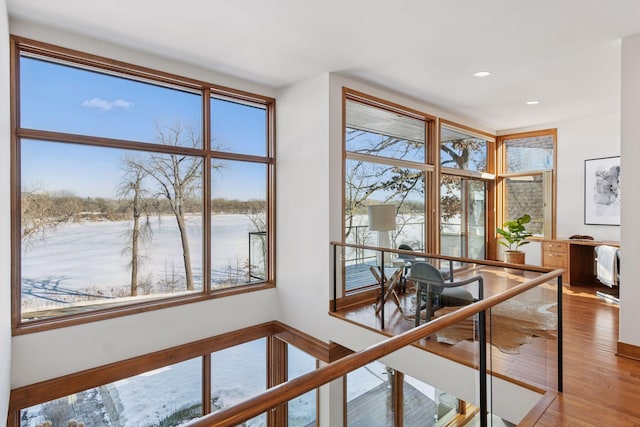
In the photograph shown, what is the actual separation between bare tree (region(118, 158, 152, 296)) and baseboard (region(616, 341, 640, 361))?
198 inches

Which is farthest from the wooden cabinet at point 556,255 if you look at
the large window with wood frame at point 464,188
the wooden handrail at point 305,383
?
the wooden handrail at point 305,383

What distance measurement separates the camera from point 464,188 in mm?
7188

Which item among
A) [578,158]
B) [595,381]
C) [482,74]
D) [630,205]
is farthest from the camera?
[578,158]

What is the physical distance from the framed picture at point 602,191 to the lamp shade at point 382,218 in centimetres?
428

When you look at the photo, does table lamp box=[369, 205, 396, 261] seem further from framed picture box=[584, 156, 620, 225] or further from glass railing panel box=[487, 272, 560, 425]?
framed picture box=[584, 156, 620, 225]

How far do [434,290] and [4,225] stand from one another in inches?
151

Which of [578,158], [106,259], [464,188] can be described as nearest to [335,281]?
[106,259]

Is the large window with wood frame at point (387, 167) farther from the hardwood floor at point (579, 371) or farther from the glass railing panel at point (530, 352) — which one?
the glass railing panel at point (530, 352)

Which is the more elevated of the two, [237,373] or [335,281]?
[335,281]

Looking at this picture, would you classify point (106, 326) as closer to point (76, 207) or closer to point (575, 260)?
point (76, 207)

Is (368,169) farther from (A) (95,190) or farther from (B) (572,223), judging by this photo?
(B) (572,223)

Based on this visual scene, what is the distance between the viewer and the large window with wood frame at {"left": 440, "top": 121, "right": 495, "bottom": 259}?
6.58 meters

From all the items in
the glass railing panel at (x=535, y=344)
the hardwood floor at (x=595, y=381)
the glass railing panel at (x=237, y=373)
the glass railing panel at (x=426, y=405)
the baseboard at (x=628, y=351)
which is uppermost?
the glass railing panel at (x=535, y=344)

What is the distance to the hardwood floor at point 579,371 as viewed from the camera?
8.00 ft
